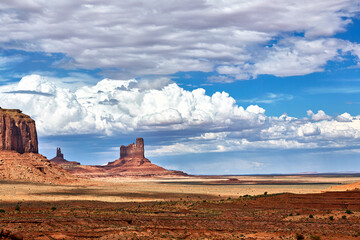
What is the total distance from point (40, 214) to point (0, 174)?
80.2 m

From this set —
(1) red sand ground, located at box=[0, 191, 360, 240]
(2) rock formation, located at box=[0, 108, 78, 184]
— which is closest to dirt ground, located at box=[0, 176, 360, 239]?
(1) red sand ground, located at box=[0, 191, 360, 240]

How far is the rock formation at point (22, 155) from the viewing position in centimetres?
13338

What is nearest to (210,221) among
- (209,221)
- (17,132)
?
(209,221)

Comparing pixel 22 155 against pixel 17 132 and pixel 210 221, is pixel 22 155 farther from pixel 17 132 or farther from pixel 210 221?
pixel 210 221

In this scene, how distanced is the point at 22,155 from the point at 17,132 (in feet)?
27.0

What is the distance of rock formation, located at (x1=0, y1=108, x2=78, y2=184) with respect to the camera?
13338 cm

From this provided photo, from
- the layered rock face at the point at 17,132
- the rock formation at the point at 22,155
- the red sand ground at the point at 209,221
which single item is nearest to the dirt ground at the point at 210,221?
the red sand ground at the point at 209,221

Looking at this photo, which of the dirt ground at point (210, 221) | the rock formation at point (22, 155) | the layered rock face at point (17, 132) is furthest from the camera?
the layered rock face at point (17, 132)

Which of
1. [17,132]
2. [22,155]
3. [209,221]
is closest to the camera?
[209,221]

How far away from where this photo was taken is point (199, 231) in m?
43.8

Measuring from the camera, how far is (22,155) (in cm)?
14612

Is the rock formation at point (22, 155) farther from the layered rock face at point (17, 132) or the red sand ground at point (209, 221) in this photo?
the red sand ground at point (209, 221)

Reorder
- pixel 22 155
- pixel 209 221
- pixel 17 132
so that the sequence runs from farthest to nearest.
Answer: pixel 17 132, pixel 22 155, pixel 209 221

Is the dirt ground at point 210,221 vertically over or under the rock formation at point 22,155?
under
